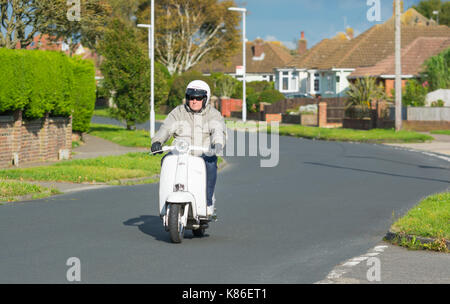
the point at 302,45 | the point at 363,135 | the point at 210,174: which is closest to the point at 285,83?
the point at 302,45

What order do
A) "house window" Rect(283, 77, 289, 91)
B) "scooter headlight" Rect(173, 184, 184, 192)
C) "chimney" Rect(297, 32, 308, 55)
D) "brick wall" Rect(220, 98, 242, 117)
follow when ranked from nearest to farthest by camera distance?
"scooter headlight" Rect(173, 184, 184, 192) < "brick wall" Rect(220, 98, 242, 117) < "house window" Rect(283, 77, 289, 91) < "chimney" Rect(297, 32, 308, 55)

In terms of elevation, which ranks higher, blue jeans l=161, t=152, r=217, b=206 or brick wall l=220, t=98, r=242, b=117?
brick wall l=220, t=98, r=242, b=117

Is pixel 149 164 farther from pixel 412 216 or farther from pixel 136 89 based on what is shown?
pixel 136 89

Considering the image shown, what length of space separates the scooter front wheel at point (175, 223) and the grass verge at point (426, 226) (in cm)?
268

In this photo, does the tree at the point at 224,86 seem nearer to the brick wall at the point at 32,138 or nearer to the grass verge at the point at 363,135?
the grass verge at the point at 363,135

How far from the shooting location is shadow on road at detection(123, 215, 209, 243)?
443 inches

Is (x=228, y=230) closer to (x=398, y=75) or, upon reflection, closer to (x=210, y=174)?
(x=210, y=174)

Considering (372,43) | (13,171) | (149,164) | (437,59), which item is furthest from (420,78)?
(13,171)

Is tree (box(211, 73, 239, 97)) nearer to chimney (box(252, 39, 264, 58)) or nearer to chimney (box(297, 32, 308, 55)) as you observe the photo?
chimney (box(252, 39, 264, 58))

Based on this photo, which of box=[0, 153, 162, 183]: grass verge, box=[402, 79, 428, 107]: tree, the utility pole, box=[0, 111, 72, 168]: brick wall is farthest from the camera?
box=[402, 79, 428, 107]: tree

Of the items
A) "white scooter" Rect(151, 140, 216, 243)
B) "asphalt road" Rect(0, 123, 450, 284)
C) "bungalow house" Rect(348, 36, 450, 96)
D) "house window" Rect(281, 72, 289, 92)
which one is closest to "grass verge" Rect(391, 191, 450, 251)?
"asphalt road" Rect(0, 123, 450, 284)

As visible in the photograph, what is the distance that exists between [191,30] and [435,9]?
56081 mm

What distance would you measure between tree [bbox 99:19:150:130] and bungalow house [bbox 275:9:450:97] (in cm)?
3172

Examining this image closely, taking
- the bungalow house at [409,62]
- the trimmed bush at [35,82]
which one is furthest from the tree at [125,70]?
the bungalow house at [409,62]
